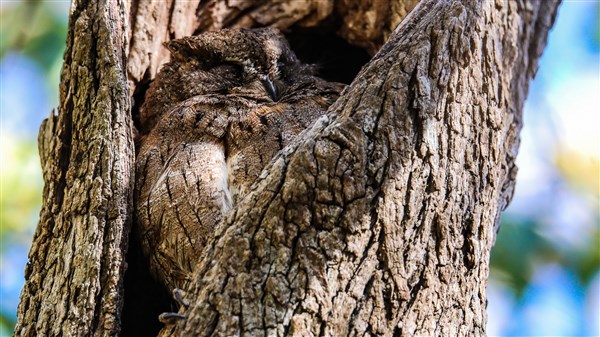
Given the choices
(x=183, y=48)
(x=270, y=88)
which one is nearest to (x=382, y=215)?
(x=270, y=88)

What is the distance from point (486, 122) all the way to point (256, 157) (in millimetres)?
810

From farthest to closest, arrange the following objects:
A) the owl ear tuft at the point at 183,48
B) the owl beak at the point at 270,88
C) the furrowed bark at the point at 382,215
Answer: the owl ear tuft at the point at 183,48, the owl beak at the point at 270,88, the furrowed bark at the point at 382,215

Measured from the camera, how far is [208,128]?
2723 millimetres

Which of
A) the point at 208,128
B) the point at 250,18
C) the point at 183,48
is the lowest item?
the point at 208,128

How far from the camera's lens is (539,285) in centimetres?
504

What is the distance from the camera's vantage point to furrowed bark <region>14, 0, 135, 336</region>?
→ 7.09ft

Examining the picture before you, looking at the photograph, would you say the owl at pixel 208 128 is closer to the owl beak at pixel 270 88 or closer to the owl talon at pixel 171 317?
the owl beak at pixel 270 88

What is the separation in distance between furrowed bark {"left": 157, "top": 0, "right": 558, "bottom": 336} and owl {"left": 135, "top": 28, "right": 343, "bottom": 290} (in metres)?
0.52

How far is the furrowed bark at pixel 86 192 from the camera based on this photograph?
2.16 meters

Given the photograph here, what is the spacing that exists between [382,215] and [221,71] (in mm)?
1540

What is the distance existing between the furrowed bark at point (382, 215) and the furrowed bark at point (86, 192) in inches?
16.0

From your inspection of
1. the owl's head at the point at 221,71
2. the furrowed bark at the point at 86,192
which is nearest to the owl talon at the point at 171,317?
the furrowed bark at the point at 86,192

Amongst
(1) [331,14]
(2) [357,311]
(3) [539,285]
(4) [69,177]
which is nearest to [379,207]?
(2) [357,311]

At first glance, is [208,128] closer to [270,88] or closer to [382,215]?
[270,88]
